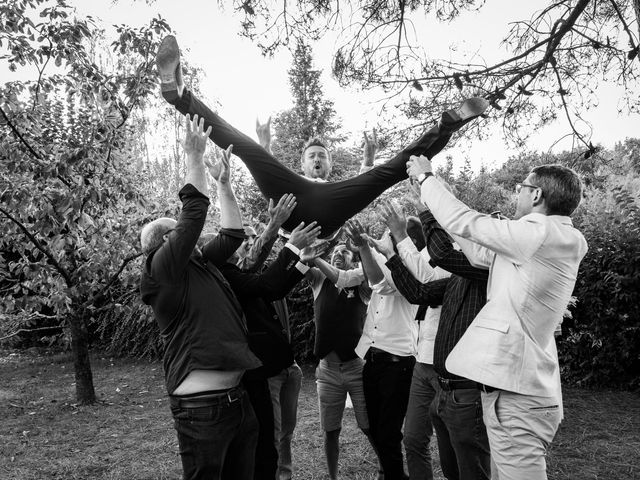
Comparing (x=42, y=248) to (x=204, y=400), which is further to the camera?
(x=42, y=248)

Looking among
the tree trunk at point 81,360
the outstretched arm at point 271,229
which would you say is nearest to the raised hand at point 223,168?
the outstretched arm at point 271,229

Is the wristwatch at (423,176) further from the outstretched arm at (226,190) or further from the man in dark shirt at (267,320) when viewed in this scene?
the outstretched arm at (226,190)

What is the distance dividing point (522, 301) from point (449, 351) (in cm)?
51

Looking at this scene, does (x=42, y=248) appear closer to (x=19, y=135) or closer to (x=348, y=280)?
(x=19, y=135)

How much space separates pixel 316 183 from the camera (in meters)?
3.22

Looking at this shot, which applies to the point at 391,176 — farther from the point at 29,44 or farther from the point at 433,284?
the point at 29,44

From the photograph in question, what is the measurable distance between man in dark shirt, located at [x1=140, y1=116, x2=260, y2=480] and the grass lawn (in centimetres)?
205

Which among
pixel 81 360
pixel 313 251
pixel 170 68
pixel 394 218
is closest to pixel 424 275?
pixel 394 218

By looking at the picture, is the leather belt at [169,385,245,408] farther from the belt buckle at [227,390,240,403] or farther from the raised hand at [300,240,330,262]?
the raised hand at [300,240,330,262]

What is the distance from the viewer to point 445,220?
2.12m

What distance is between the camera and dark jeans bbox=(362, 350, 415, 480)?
3240mm

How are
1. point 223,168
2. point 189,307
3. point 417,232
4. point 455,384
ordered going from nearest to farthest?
point 189,307
point 455,384
point 223,168
point 417,232

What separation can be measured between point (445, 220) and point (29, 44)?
457 centimetres

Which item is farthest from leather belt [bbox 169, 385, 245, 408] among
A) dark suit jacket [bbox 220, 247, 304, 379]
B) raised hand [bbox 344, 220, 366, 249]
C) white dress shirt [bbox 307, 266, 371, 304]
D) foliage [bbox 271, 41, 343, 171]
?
foliage [bbox 271, 41, 343, 171]
